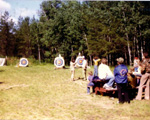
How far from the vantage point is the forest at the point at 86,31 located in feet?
102

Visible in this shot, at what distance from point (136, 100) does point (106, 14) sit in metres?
28.4

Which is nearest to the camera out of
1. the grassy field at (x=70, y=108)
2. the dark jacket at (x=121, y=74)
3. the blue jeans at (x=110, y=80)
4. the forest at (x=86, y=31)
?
the grassy field at (x=70, y=108)

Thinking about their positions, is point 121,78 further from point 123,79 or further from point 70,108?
point 70,108

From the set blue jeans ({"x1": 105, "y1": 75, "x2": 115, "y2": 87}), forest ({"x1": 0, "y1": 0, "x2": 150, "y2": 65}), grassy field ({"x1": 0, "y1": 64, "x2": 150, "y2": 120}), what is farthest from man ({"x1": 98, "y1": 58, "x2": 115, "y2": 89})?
forest ({"x1": 0, "y1": 0, "x2": 150, "y2": 65})

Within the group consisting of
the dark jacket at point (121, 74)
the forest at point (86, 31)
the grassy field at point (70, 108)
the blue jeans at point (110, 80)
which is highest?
the forest at point (86, 31)

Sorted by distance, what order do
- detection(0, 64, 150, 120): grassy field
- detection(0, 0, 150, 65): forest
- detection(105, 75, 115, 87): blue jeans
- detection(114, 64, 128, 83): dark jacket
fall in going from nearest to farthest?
detection(0, 64, 150, 120): grassy field
detection(114, 64, 128, 83): dark jacket
detection(105, 75, 115, 87): blue jeans
detection(0, 0, 150, 65): forest

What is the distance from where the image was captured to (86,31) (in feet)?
128

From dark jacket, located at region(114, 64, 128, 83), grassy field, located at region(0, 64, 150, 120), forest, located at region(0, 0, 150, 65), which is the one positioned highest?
forest, located at region(0, 0, 150, 65)

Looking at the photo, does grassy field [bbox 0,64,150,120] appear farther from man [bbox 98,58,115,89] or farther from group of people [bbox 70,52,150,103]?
man [bbox 98,58,115,89]

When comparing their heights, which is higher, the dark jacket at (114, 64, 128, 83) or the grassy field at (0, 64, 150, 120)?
the dark jacket at (114, 64, 128, 83)

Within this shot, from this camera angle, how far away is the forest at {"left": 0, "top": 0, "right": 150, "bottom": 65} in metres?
31.0

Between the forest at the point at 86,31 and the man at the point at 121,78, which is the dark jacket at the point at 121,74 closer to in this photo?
the man at the point at 121,78

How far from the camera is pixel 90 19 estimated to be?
34969 mm

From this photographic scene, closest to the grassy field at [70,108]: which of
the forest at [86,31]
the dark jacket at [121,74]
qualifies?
the dark jacket at [121,74]
